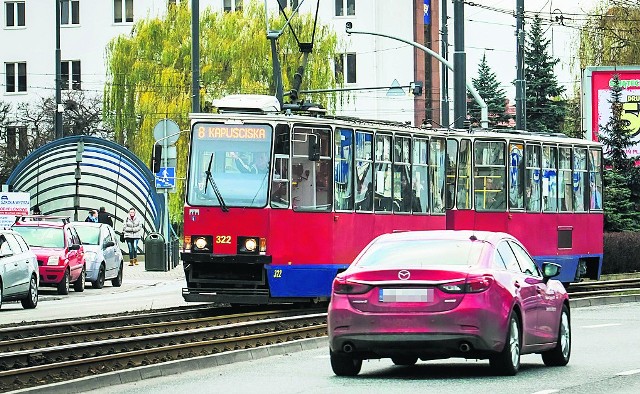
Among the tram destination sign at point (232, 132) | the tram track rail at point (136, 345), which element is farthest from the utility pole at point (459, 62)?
the tram track rail at point (136, 345)

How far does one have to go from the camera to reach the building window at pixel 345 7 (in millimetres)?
93938

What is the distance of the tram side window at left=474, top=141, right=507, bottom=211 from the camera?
110ft

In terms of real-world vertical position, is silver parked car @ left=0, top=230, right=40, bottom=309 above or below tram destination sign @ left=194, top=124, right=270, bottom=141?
below

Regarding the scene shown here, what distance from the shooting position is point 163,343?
20.6 meters

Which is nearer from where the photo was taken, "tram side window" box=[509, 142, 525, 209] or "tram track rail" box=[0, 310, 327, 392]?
"tram track rail" box=[0, 310, 327, 392]

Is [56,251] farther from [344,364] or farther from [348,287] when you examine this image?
[348,287]

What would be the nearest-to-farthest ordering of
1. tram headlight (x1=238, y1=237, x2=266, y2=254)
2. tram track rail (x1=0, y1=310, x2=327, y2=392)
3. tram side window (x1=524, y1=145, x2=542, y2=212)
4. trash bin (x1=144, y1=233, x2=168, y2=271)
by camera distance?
tram track rail (x1=0, y1=310, x2=327, y2=392) → tram headlight (x1=238, y1=237, x2=266, y2=254) → tram side window (x1=524, y1=145, x2=542, y2=212) → trash bin (x1=144, y1=233, x2=168, y2=271)

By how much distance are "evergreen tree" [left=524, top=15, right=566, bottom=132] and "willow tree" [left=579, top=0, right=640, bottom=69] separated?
1215cm

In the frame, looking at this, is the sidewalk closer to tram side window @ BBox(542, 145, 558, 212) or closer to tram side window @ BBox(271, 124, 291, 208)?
tram side window @ BBox(542, 145, 558, 212)

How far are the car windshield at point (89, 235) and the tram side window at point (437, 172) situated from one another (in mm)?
12476

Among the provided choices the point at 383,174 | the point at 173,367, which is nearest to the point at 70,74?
the point at 383,174

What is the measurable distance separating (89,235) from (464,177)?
12258 mm

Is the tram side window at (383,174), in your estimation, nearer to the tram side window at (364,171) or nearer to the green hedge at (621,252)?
the tram side window at (364,171)

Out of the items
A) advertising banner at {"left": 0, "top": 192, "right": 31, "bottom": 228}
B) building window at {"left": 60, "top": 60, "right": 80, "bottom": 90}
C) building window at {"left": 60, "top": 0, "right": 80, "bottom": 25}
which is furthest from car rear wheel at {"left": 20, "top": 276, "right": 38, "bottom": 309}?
building window at {"left": 60, "top": 0, "right": 80, "bottom": 25}
